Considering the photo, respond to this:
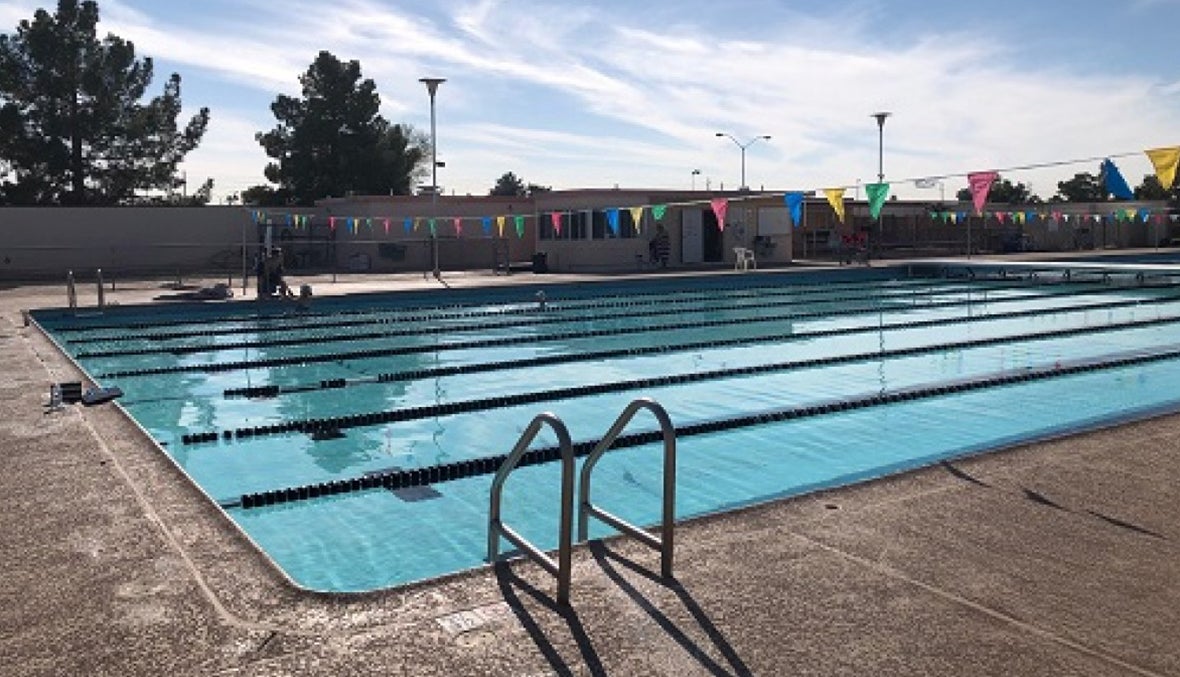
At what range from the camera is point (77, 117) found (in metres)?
37.9

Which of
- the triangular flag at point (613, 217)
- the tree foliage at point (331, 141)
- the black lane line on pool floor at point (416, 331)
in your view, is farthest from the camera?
the tree foliage at point (331, 141)

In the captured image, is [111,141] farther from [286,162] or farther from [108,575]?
[108,575]

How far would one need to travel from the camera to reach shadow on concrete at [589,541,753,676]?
3383 millimetres

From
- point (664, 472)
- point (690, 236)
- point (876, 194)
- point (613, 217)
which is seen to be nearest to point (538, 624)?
point (664, 472)

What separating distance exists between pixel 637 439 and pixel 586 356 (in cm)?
536

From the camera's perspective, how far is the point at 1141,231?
157 feet

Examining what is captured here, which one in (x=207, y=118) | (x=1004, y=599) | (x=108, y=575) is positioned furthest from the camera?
(x=207, y=118)

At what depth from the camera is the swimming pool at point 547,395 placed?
7.05m

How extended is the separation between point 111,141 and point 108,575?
3997 centimetres

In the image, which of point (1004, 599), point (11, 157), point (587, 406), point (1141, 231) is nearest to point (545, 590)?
point (1004, 599)

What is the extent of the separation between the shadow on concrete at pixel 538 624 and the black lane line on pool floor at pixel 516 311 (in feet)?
39.9

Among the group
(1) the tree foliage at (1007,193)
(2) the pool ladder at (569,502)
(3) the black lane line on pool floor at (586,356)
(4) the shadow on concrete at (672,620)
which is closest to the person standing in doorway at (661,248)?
(3) the black lane line on pool floor at (586,356)

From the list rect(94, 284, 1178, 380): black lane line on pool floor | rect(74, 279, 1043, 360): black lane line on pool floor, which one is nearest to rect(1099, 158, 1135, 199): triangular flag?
rect(94, 284, 1178, 380): black lane line on pool floor

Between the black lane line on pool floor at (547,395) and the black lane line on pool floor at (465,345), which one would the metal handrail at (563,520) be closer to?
the black lane line on pool floor at (547,395)
